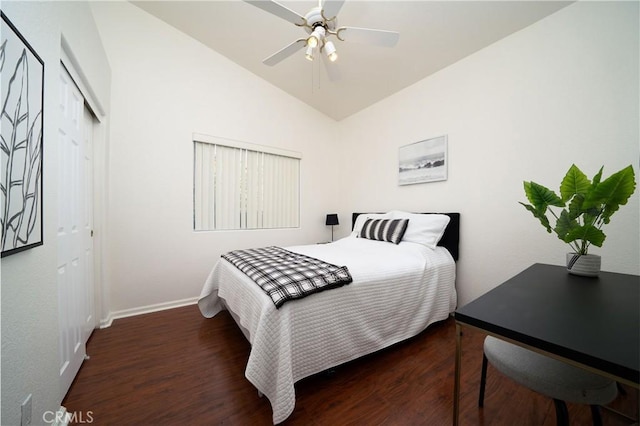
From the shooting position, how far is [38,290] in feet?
3.26

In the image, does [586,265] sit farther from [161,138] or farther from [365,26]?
[161,138]

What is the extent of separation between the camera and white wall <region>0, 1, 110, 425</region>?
0.81m

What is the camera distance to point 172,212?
2750 mm

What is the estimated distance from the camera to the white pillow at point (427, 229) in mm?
2398

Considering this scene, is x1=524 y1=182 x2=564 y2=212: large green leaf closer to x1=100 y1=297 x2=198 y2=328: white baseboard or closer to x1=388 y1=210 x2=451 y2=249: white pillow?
x1=388 y1=210 x2=451 y2=249: white pillow

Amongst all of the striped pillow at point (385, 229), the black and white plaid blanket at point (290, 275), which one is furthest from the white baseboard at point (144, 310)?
the striped pillow at point (385, 229)

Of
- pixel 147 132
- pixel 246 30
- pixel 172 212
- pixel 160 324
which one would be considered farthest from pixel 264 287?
pixel 246 30

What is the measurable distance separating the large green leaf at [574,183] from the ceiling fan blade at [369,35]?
4.73 ft

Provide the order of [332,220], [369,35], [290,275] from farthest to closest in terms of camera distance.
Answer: [332,220] < [369,35] < [290,275]

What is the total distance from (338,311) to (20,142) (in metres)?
1.67

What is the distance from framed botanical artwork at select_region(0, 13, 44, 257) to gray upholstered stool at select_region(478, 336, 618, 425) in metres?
1.94

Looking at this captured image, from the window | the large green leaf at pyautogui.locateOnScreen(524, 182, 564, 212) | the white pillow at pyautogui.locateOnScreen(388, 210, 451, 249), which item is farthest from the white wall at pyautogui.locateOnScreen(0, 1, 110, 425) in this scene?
the white pillow at pyautogui.locateOnScreen(388, 210, 451, 249)

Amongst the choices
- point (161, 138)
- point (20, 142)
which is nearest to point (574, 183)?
point (20, 142)

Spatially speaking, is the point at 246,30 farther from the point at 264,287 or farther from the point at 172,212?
the point at 264,287
